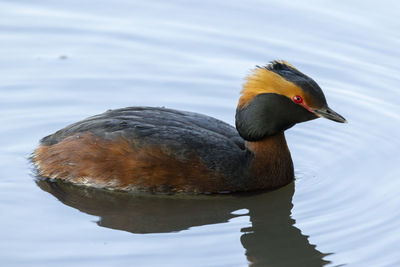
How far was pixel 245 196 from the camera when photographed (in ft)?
32.9

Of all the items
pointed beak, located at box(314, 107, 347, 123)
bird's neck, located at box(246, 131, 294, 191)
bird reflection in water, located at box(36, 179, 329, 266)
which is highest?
pointed beak, located at box(314, 107, 347, 123)

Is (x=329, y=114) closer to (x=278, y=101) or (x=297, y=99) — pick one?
(x=297, y=99)

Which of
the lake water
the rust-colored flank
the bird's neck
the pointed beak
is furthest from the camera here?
the bird's neck

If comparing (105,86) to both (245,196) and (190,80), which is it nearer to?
(190,80)

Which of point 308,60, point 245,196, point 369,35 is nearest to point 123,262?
point 245,196

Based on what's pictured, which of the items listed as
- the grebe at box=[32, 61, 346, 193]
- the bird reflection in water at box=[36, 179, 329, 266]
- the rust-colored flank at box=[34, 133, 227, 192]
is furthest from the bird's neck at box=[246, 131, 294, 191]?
the rust-colored flank at box=[34, 133, 227, 192]

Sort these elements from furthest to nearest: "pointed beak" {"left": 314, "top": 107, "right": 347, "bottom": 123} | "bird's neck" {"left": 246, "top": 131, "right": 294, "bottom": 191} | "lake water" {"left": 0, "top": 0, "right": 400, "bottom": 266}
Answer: "bird's neck" {"left": 246, "top": 131, "right": 294, "bottom": 191}
"pointed beak" {"left": 314, "top": 107, "right": 347, "bottom": 123}
"lake water" {"left": 0, "top": 0, "right": 400, "bottom": 266}

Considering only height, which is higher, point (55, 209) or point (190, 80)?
point (190, 80)

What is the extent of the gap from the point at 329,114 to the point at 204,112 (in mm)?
2310

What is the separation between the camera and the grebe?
32.0 feet

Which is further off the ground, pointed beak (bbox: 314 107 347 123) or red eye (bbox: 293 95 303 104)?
red eye (bbox: 293 95 303 104)

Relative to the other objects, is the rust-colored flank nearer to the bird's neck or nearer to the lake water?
the lake water

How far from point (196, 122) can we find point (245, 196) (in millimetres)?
977

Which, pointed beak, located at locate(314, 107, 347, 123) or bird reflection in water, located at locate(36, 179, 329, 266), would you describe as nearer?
bird reflection in water, located at locate(36, 179, 329, 266)
